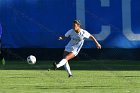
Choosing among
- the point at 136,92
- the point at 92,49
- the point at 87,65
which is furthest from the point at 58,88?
the point at 92,49

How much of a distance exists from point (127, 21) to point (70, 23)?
299 centimetres

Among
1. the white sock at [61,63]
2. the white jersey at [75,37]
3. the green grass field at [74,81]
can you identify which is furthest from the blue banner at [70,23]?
the white sock at [61,63]

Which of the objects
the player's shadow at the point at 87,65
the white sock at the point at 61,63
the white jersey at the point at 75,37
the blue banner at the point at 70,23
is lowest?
the player's shadow at the point at 87,65

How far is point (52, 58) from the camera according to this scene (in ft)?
105

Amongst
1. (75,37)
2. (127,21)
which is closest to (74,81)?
(75,37)

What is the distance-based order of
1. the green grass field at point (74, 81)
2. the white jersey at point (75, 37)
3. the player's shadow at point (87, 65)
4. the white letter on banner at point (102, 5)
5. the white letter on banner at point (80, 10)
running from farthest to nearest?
the white letter on banner at point (80, 10), the white letter on banner at point (102, 5), the player's shadow at point (87, 65), the white jersey at point (75, 37), the green grass field at point (74, 81)

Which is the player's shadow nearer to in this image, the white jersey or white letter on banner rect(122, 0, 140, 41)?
white letter on banner rect(122, 0, 140, 41)

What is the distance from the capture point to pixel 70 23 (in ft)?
104

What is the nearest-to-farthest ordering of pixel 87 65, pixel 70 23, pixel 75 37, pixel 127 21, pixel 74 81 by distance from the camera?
pixel 74 81 < pixel 75 37 < pixel 87 65 < pixel 127 21 < pixel 70 23

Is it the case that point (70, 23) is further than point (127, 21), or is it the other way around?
point (70, 23)

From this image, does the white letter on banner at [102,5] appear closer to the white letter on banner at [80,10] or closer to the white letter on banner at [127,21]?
the white letter on banner at [80,10]

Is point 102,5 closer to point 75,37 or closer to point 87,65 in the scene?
point 87,65

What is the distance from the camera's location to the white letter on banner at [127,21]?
3148cm

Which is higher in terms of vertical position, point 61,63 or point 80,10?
point 61,63
